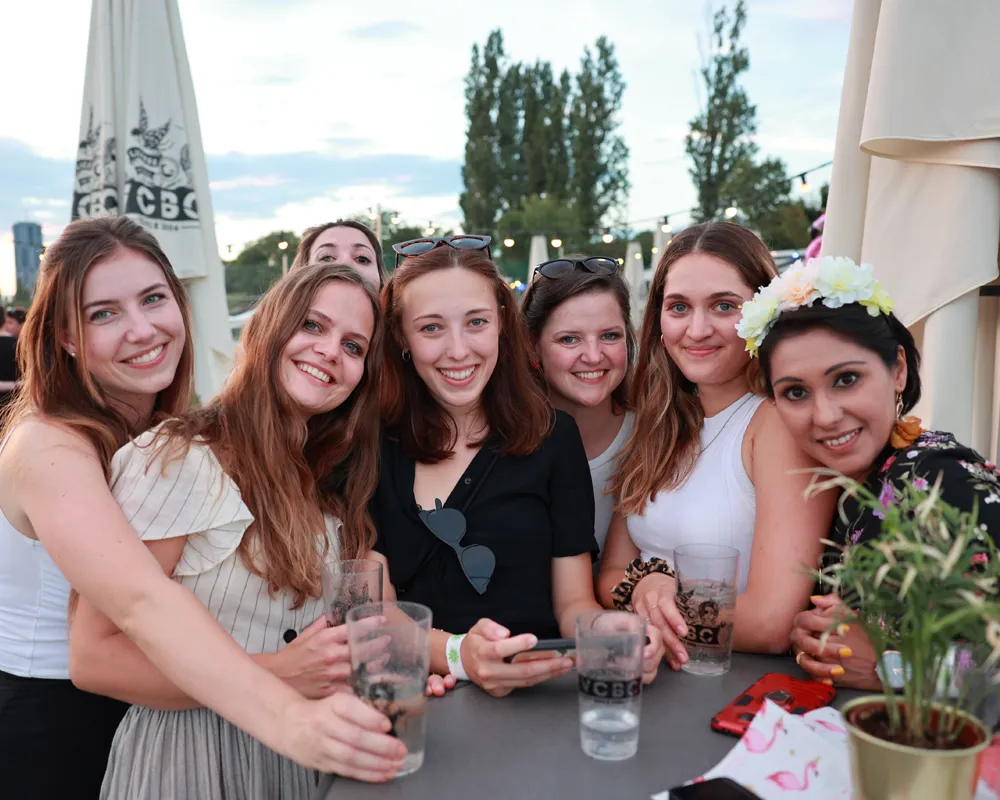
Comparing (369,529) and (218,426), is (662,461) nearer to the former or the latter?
(369,529)

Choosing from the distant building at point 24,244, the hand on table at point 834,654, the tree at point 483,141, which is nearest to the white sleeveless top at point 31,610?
the hand on table at point 834,654

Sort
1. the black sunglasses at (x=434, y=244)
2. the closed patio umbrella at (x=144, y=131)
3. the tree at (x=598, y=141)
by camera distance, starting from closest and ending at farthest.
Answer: the black sunglasses at (x=434, y=244), the closed patio umbrella at (x=144, y=131), the tree at (x=598, y=141)

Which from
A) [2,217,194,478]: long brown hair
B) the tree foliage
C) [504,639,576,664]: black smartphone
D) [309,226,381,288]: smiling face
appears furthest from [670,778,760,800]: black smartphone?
the tree foliage

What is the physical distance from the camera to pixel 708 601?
1.56 meters

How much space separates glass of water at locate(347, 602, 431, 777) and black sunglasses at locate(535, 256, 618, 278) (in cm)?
179

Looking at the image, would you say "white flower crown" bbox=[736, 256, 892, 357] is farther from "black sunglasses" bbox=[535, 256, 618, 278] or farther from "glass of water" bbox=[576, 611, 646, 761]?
"black sunglasses" bbox=[535, 256, 618, 278]

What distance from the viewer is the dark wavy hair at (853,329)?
5.49 feet

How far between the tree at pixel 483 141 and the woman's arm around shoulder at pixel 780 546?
35.6 meters

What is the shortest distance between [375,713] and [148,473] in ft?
2.77

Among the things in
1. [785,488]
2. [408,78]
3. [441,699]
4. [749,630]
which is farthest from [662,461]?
[408,78]

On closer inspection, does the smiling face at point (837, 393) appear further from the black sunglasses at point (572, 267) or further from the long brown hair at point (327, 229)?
the long brown hair at point (327, 229)

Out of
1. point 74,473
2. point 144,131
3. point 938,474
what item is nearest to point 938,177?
point 938,474

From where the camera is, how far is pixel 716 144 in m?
31.2

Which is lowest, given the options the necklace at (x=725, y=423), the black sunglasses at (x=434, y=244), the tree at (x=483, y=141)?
the necklace at (x=725, y=423)
